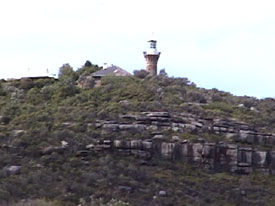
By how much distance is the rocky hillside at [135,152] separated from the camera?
62.5m

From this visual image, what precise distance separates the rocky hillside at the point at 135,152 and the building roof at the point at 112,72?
8954 millimetres

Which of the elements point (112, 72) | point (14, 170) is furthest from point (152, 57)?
point (14, 170)

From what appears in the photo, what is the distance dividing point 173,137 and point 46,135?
636 cm

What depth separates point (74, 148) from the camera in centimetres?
6625

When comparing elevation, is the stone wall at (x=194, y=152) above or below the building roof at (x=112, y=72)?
below

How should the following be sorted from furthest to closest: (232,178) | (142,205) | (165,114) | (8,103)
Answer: (8,103) → (165,114) → (232,178) → (142,205)

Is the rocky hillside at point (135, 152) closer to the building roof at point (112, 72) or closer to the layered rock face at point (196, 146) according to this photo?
the layered rock face at point (196, 146)

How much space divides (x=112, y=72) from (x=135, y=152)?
21023 mm

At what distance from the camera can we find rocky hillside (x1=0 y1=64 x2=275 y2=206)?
62469 millimetres

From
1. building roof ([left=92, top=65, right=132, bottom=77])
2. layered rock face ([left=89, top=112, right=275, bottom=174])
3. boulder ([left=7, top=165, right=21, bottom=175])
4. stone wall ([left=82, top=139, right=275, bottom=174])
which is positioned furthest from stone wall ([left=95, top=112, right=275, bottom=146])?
building roof ([left=92, top=65, right=132, bottom=77])

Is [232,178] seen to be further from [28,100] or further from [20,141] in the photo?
[28,100]

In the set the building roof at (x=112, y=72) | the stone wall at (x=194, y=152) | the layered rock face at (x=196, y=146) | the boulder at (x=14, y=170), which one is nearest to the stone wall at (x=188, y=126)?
the layered rock face at (x=196, y=146)

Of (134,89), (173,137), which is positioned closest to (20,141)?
(173,137)

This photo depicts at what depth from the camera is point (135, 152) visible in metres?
66.5
